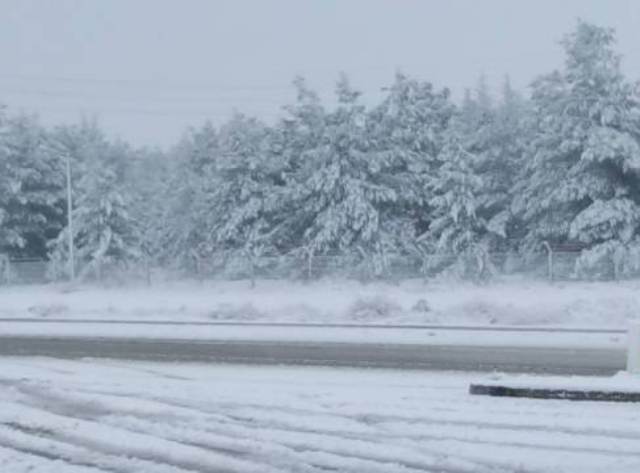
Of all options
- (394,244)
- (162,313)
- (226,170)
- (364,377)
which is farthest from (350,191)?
(364,377)

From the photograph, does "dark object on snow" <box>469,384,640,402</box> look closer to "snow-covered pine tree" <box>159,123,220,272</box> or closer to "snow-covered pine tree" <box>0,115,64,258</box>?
→ "snow-covered pine tree" <box>159,123,220,272</box>

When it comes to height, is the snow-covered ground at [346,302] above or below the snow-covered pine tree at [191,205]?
below

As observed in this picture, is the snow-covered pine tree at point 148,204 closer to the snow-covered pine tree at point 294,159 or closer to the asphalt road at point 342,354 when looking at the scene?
the snow-covered pine tree at point 294,159

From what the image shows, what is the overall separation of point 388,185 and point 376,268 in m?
5.49

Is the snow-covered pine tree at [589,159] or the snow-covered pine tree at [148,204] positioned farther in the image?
the snow-covered pine tree at [148,204]

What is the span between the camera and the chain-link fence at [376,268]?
114 feet

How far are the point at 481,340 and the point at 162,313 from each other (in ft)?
39.3

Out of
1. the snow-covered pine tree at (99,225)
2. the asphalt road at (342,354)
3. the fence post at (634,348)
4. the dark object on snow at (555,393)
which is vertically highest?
the snow-covered pine tree at (99,225)

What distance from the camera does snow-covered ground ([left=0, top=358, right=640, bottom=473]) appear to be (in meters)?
8.44

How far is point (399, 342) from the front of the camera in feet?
59.0

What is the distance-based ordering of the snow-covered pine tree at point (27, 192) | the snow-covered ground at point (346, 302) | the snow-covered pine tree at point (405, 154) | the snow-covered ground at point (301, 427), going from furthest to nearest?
the snow-covered pine tree at point (27, 192), the snow-covered pine tree at point (405, 154), the snow-covered ground at point (346, 302), the snow-covered ground at point (301, 427)

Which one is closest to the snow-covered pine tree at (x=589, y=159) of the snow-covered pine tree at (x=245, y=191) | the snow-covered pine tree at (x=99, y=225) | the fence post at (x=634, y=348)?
the snow-covered pine tree at (x=245, y=191)

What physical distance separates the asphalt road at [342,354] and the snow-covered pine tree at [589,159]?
18.8m

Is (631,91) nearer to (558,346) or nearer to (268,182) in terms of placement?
(268,182)
